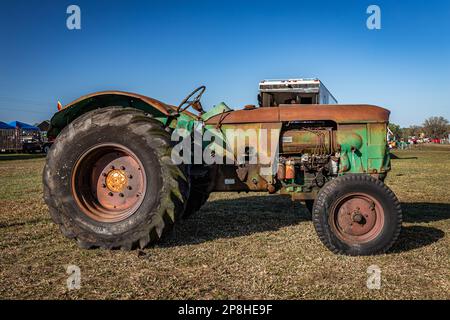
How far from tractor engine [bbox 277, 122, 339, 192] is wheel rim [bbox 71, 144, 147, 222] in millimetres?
1826

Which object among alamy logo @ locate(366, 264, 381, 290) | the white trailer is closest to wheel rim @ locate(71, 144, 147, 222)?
alamy logo @ locate(366, 264, 381, 290)

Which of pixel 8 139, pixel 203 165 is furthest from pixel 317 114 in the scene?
pixel 8 139

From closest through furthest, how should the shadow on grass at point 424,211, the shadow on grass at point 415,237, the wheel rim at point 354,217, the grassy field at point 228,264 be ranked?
the grassy field at point 228,264 < the wheel rim at point 354,217 < the shadow on grass at point 415,237 < the shadow on grass at point 424,211

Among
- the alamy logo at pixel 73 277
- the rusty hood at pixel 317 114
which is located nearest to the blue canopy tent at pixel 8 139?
the rusty hood at pixel 317 114

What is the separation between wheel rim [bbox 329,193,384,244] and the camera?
13.8 ft

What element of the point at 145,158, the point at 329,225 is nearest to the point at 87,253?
the point at 145,158

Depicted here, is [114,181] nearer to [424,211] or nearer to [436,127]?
[424,211]

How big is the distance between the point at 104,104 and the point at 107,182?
1.13m

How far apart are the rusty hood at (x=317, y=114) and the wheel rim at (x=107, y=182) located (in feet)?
4.47

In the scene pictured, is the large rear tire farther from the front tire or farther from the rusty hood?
the front tire

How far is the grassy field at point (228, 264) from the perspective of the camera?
3170 millimetres

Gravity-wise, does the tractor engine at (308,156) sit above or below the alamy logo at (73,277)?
above

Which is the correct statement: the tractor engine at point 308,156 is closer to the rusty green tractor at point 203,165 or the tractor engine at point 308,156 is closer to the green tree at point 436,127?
the rusty green tractor at point 203,165

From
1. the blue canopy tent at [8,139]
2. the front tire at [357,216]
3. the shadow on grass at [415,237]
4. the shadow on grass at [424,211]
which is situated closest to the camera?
the front tire at [357,216]
